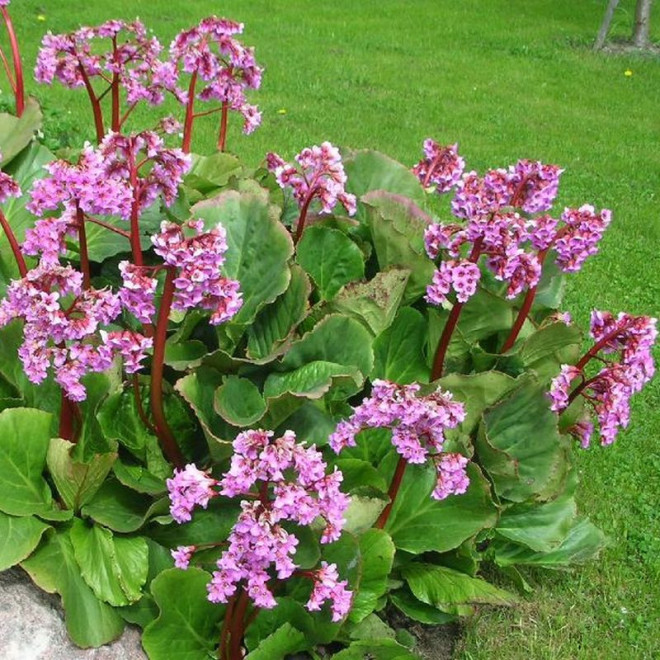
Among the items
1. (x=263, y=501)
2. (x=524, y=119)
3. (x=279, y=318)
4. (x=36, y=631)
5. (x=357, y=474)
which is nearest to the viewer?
(x=263, y=501)

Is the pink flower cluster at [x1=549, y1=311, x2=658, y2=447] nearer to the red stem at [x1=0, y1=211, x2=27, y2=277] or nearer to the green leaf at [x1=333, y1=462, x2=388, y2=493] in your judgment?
the green leaf at [x1=333, y1=462, x2=388, y2=493]

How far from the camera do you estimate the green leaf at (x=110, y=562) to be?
94.2 inches

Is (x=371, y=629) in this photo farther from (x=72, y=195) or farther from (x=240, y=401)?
(x=72, y=195)

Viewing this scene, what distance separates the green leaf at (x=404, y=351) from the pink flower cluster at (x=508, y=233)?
238 millimetres

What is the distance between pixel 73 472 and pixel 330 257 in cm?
101

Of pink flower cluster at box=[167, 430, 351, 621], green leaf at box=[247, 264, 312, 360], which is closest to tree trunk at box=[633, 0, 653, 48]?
green leaf at box=[247, 264, 312, 360]

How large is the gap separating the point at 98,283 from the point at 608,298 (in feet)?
10.2

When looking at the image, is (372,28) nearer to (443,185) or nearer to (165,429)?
(443,185)

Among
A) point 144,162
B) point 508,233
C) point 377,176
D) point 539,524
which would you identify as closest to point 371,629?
point 539,524

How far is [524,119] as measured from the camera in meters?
8.62

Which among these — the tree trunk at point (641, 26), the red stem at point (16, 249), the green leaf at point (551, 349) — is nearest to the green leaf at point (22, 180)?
the red stem at point (16, 249)

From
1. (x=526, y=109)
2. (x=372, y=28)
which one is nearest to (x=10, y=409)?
(x=526, y=109)

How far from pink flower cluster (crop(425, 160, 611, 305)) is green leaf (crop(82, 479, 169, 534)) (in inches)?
36.0

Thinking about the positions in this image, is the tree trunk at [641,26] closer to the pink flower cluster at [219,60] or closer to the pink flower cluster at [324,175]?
the pink flower cluster at [219,60]
